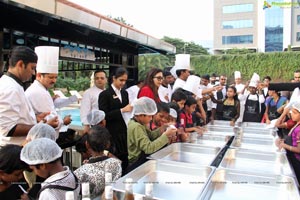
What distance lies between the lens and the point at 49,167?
43.9 inches

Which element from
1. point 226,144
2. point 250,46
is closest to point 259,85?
point 226,144

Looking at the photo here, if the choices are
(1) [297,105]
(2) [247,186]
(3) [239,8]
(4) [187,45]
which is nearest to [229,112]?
(1) [297,105]

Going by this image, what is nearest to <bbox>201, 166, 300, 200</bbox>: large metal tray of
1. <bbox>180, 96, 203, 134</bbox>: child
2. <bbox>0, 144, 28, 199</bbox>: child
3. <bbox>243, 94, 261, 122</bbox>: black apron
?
<bbox>0, 144, 28, 199</bbox>: child

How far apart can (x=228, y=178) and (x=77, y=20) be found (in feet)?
6.08

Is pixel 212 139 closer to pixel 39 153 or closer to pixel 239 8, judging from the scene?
pixel 39 153

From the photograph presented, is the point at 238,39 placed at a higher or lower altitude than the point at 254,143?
higher

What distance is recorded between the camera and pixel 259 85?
14.0 feet

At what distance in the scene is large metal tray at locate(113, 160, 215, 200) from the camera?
1264 mm

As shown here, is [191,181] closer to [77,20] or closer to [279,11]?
[77,20]

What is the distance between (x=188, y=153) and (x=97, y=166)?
2.70 feet

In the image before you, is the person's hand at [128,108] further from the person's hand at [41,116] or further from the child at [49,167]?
the child at [49,167]

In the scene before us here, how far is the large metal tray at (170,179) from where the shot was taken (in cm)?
126

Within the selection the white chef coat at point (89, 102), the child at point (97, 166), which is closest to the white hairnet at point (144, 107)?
the child at point (97, 166)

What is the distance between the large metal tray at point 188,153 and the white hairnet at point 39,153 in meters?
0.78
